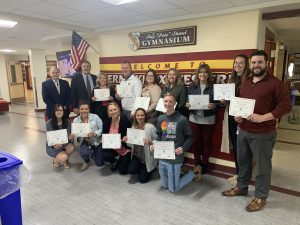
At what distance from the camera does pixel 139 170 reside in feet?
10.2

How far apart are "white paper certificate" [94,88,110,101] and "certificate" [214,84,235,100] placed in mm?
1657

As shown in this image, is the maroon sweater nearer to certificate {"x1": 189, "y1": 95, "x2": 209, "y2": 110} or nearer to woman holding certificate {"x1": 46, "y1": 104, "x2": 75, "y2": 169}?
certificate {"x1": 189, "y1": 95, "x2": 209, "y2": 110}

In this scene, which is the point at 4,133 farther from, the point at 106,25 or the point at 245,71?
the point at 245,71

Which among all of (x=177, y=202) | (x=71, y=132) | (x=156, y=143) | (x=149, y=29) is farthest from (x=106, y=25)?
(x=177, y=202)

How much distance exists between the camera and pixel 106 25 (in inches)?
167

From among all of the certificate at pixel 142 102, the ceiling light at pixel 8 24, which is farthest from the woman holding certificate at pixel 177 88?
the ceiling light at pixel 8 24

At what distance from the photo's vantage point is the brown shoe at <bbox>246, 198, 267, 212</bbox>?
2.37 meters

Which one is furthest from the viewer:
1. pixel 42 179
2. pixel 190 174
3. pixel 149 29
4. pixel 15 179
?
pixel 149 29

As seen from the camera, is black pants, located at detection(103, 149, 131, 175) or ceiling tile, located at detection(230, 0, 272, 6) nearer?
ceiling tile, located at detection(230, 0, 272, 6)

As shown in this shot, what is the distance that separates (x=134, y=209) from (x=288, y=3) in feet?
9.72

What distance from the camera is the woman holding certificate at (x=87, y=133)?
10.7ft

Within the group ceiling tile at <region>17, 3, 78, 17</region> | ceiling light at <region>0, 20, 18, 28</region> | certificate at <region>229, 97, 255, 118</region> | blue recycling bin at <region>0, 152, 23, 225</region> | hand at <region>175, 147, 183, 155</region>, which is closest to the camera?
blue recycling bin at <region>0, 152, 23, 225</region>

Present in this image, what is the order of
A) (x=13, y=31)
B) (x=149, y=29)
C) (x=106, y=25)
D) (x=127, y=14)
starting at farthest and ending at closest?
(x=13, y=31)
(x=106, y=25)
(x=149, y=29)
(x=127, y=14)

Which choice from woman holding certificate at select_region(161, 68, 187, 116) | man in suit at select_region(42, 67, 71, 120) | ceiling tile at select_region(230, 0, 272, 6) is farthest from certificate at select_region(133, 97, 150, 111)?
ceiling tile at select_region(230, 0, 272, 6)
